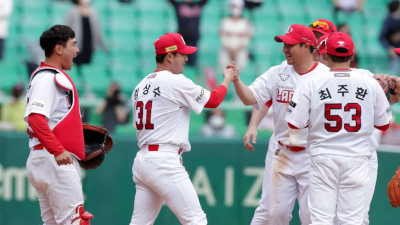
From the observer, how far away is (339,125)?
5.98m

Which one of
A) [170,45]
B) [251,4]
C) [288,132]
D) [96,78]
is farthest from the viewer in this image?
[251,4]

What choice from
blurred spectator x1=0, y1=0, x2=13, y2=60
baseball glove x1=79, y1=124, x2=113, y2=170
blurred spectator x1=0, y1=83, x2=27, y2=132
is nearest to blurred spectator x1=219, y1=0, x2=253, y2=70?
blurred spectator x1=0, y1=0, x2=13, y2=60

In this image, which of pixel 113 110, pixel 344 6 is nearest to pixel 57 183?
pixel 113 110

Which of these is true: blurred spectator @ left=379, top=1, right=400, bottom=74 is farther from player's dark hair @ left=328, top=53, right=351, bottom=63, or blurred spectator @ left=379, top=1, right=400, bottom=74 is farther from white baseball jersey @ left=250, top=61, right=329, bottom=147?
player's dark hair @ left=328, top=53, right=351, bottom=63

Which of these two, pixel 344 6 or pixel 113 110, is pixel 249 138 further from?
pixel 344 6

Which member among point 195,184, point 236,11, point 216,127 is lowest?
point 195,184

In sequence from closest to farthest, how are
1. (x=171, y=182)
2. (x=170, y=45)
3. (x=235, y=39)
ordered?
(x=171, y=182) < (x=170, y=45) < (x=235, y=39)

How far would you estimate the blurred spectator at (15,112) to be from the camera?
10.4 m

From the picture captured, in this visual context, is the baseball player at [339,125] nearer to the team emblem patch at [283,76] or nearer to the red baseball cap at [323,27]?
the team emblem patch at [283,76]

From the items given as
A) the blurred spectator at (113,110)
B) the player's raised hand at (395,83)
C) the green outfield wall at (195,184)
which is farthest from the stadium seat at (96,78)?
A: the player's raised hand at (395,83)

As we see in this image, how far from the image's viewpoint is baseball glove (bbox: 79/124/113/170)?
20.9 feet

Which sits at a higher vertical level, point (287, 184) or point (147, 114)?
point (147, 114)

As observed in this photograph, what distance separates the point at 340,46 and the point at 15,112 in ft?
18.9

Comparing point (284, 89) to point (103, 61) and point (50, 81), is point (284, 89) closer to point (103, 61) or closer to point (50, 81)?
point (50, 81)
